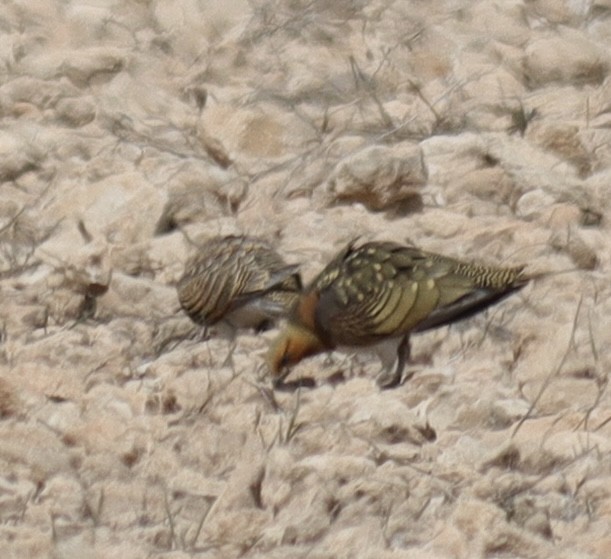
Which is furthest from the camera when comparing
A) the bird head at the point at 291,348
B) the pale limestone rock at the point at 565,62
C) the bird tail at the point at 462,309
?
the pale limestone rock at the point at 565,62

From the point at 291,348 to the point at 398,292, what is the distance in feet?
1.07

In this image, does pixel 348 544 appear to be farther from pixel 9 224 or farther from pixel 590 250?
pixel 9 224

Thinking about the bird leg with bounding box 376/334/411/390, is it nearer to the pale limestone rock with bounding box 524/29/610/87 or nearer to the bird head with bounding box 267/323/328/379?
the bird head with bounding box 267/323/328/379

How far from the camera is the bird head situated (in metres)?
4.89

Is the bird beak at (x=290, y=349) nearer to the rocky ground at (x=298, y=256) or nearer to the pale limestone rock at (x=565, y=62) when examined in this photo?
Result: the rocky ground at (x=298, y=256)

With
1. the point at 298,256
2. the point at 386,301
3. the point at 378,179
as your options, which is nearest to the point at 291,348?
the point at 386,301

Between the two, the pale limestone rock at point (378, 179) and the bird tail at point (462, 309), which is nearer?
the bird tail at point (462, 309)

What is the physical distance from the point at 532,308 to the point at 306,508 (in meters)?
1.07

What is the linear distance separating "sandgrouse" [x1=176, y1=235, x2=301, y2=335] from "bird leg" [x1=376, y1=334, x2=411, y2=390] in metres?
0.41

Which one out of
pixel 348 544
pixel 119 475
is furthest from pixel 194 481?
pixel 348 544

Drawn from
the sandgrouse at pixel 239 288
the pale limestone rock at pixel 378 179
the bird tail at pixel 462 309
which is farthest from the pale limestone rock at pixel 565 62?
the bird tail at pixel 462 309

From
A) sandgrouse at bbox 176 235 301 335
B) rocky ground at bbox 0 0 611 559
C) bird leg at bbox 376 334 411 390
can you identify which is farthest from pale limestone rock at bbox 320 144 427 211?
bird leg at bbox 376 334 411 390

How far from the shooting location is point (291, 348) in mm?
4910

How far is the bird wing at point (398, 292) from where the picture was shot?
4738 mm
